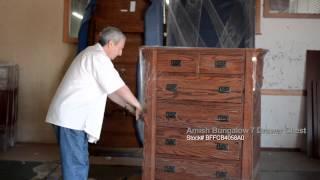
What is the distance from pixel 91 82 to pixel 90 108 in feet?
0.53

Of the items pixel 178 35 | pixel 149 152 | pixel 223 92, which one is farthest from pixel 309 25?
pixel 149 152

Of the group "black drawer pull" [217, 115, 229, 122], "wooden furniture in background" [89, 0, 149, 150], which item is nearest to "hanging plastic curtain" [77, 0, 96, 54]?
"wooden furniture in background" [89, 0, 149, 150]

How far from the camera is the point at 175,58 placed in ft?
9.88

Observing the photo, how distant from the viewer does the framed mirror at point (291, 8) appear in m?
4.64

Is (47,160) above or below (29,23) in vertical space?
below

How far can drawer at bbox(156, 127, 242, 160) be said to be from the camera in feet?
9.82

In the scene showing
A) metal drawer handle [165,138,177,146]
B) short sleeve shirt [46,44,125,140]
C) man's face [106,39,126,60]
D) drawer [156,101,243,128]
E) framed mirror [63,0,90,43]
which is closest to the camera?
short sleeve shirt [46,44,125,140]

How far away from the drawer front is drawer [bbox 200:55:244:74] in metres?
0.62

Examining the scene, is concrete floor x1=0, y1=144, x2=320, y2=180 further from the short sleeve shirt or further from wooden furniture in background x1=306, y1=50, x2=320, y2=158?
the short sleeve shirt

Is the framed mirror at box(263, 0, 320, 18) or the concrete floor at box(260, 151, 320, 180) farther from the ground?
the framed mirror at box(263, 0, 320, 18)

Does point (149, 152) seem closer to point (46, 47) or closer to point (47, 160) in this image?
point (47, 160)

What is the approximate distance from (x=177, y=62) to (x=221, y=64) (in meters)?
0.29

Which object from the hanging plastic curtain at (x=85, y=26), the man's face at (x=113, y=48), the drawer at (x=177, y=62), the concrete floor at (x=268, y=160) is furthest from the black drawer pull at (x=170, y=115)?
the hanging plastic curtain at (x=85, y=26)

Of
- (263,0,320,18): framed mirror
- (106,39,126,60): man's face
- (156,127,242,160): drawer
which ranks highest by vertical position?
(263,0,320,18): framed mirror
